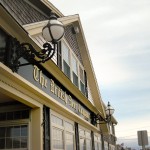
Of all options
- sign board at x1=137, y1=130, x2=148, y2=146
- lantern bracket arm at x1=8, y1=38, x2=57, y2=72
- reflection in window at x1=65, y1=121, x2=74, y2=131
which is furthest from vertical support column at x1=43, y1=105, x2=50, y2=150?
sign board at x1=137, y1=130, x2=148, y2=146

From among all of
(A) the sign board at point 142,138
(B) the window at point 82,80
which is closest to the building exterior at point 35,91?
(B) the window at point 82,80

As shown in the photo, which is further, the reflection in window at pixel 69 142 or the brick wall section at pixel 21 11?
the reflection in window at pixel 69 142

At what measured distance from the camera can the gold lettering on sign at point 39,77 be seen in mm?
7588

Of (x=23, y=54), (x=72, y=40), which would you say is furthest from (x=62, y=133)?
(x=72, y=40)

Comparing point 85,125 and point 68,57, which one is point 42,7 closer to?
point 68,57

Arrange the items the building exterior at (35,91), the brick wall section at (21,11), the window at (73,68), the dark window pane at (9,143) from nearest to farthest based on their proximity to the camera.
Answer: the building exterior at (35,91) < the brick wall section at (21,11) < the dark window pane at (9,143) < the window at (73,68)

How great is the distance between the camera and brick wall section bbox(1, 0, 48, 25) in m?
7.06

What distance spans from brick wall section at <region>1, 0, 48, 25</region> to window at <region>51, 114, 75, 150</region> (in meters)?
2.89

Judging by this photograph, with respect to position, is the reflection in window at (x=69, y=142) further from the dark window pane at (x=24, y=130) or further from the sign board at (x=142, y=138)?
the sign board at (x=142, y=138)

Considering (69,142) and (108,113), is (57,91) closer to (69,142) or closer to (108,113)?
(69,142)

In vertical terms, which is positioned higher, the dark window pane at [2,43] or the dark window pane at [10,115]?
the dark window pane at [2,43]

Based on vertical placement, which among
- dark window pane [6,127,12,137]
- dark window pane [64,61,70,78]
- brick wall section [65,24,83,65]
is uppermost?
brick wall section [65,24,83,65]

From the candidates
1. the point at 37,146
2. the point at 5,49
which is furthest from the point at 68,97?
the point at 5,49

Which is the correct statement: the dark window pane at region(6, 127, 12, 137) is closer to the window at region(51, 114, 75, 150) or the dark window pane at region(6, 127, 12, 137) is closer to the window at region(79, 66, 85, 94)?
the window at region(51, 114, 75, 150)
